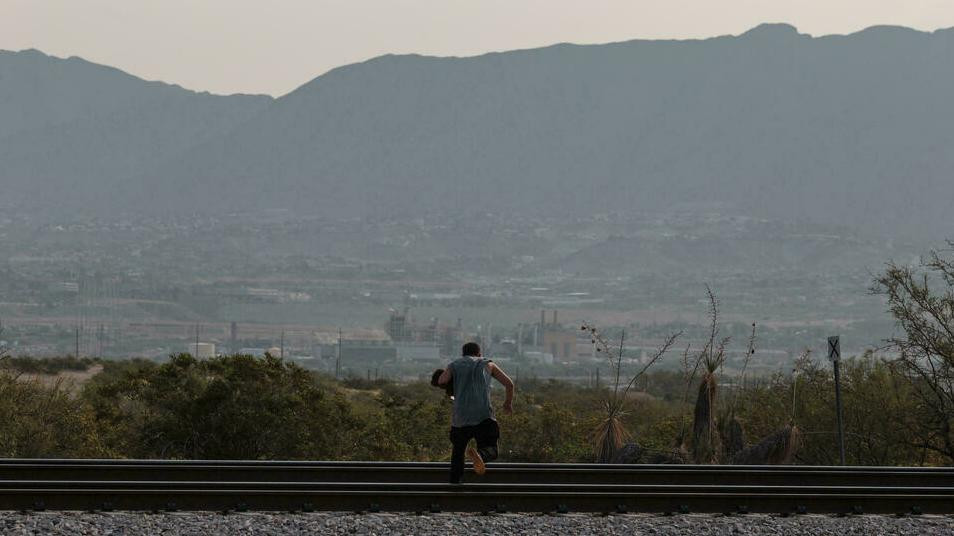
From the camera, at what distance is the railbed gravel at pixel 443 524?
1284 centimetres

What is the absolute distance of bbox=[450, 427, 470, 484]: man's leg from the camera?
566 inches

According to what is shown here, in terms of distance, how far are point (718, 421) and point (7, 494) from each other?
33.7 feet

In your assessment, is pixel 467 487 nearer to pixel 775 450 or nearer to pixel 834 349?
pixel 775 450

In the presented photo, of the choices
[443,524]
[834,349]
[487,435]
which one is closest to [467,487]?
[487,435]

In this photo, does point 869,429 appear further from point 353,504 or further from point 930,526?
point 353,504

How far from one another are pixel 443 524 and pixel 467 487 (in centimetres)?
123

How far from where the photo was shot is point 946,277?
23.6m

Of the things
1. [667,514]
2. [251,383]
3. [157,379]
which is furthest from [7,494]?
[157,379]

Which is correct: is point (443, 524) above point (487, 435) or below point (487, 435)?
below

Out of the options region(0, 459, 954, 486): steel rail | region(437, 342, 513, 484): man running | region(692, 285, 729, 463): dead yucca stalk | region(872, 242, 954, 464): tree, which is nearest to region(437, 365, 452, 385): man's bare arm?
region(437, 342, 513, 484): man running

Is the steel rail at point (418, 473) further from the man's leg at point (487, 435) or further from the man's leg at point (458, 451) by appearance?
the man's leg at point (487, 435)

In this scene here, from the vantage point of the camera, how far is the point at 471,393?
47.1 ft

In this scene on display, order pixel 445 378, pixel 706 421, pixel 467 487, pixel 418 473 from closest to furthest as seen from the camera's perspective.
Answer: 1. pixel 445 378
2. pixel 467 487
3. pixel 418 473
4. pixel 706 421

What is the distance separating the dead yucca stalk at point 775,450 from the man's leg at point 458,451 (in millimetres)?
5755
